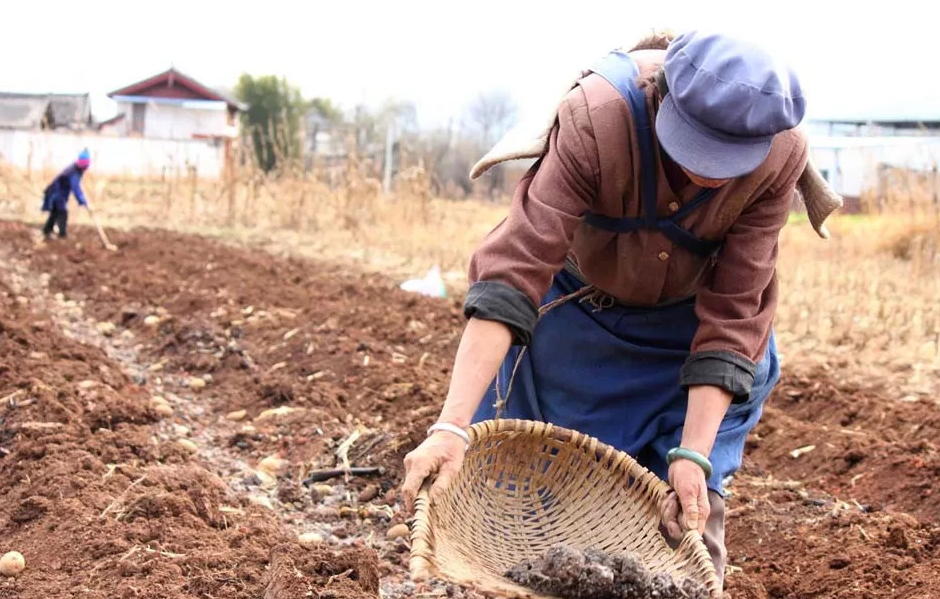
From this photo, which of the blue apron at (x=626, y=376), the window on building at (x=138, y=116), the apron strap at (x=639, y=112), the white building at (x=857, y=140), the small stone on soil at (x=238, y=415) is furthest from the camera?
the window on building at (x=138, y=116)

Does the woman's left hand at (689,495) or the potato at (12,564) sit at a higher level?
the woman's left hand at (689,495)

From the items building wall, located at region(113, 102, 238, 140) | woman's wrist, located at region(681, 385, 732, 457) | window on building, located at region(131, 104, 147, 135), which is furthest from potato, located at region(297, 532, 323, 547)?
window on building, located at region(131, 104, 147, 135)

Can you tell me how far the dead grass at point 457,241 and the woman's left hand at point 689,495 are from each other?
354cm

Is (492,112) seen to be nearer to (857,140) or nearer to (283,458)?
(857,140)

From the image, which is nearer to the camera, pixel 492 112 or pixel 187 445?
pixel 187 445

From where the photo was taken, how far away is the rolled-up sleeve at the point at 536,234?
1.90 m

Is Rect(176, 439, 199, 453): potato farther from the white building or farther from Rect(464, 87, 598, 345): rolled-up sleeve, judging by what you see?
the white building

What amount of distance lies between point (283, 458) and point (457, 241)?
6.50 m

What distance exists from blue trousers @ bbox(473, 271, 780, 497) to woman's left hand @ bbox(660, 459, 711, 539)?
0.16 m

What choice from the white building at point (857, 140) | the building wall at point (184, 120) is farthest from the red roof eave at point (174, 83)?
the white building at point (857, 140)

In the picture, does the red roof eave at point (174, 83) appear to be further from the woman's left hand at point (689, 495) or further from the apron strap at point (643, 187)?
the woman's left hand at point (689, 495)

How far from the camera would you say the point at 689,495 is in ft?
6.82

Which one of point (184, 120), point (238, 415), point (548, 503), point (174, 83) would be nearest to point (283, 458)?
point (238, 415)

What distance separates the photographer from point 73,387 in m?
4.20
